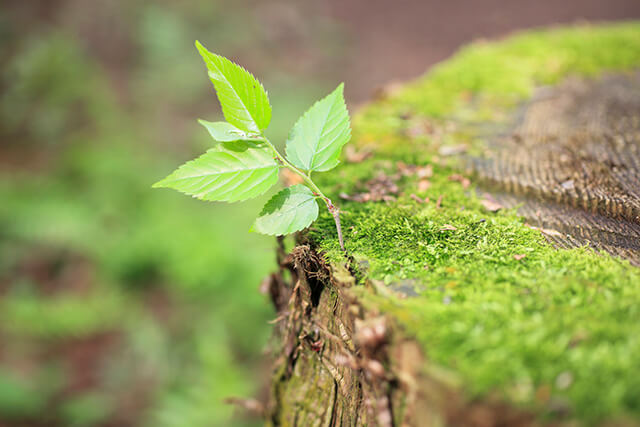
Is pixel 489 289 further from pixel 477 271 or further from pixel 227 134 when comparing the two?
pixel 227 134

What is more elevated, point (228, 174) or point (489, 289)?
point (228, 174)

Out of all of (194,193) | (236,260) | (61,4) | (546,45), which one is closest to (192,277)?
(236,260)

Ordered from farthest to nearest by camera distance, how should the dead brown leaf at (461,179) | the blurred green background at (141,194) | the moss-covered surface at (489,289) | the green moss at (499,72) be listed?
the blurred green background at (141,194), the green moss at (499,72), the dead brown leaf at (461,179), the moss-covered surface at (489,289)

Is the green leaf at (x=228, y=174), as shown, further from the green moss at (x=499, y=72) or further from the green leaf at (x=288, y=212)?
the green moss at (x=499, y=72)

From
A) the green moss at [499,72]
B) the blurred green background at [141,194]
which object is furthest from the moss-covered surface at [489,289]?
the blurred green background at [141,194]

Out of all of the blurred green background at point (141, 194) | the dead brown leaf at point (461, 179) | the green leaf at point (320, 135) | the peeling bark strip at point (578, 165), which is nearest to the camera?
the green leaf at point (320, 135)

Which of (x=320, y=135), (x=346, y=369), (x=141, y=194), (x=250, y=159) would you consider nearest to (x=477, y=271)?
(x=346, y=369)

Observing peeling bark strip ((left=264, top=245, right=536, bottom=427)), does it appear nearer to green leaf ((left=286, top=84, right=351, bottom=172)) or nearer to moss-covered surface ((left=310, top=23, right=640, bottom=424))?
moss-covered surface ((left=310, top=23, right=640, bottom=424))

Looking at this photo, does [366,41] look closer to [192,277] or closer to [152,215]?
[152,215]
